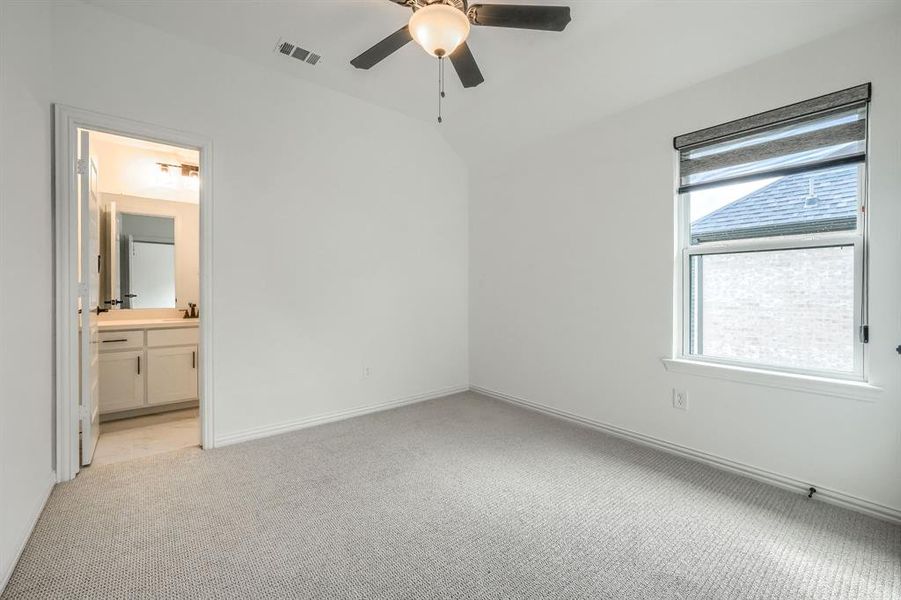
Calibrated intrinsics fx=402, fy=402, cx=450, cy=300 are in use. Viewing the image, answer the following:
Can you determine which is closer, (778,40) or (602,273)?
(778,40)

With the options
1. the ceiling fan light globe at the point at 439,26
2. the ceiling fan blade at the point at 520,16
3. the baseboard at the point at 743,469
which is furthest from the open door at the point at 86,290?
the baseboard at the point at 743,469

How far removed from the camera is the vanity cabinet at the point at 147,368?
3473 millimetres

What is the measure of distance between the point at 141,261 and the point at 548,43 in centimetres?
428

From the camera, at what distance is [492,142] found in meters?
3.94

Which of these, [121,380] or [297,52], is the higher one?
[297,52]

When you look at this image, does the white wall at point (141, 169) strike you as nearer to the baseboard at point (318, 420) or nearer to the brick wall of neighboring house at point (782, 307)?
the baseboard at point (318, 420)

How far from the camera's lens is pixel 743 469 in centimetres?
243

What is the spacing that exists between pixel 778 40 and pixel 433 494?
3.15 metres

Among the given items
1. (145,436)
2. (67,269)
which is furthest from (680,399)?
(145,436)

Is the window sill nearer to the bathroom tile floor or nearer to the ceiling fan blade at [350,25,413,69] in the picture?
the ceiling fan blade at [350,25,413,69]

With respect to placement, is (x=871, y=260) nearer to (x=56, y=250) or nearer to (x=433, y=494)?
(x=433, y=494)

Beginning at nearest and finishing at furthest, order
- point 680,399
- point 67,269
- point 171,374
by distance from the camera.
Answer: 1. point 67,269
2. point 680,399
3. point 171,374

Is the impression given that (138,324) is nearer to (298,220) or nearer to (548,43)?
(298,220)

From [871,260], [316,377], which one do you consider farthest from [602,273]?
[316,377]
